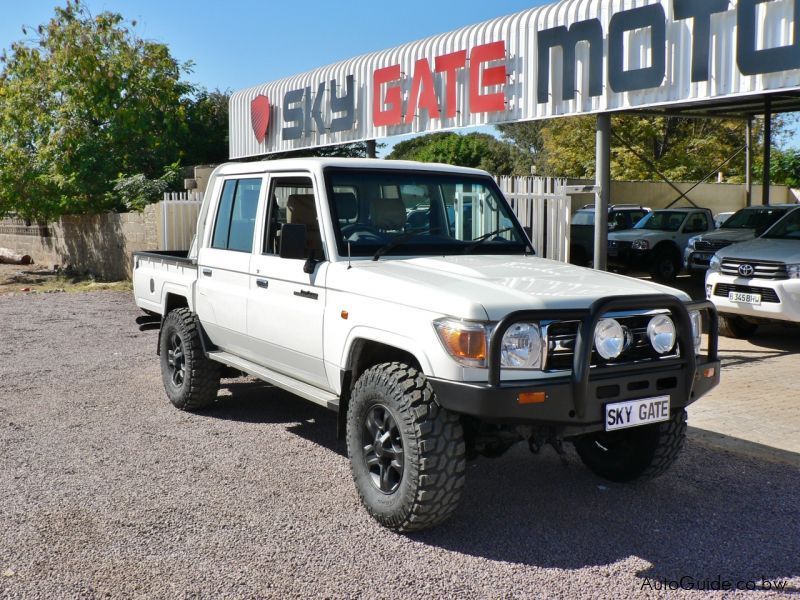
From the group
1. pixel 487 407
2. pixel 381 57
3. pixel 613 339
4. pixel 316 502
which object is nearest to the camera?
pixel 487 407

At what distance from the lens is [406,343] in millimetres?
4324

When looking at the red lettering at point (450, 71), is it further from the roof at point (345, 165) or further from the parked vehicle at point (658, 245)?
the roof at point (345, 165)

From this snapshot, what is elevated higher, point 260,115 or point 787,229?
point 260,115

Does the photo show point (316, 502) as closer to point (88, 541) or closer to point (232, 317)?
point (88, 541)

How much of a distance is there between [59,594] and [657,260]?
16.5 metres

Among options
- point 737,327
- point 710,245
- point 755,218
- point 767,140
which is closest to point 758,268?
point 737,327

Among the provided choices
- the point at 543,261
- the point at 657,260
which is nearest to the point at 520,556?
the point at 543,261

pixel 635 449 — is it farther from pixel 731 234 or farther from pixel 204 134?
pixel 204 134

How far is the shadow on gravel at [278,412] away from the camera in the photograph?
640 centimetres

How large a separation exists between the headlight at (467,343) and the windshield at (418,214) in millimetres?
1248

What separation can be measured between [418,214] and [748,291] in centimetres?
625

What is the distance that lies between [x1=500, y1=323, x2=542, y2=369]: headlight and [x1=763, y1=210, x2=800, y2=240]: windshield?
8414 millimetres

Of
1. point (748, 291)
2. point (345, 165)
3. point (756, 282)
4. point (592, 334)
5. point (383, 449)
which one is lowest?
point (383, 449)

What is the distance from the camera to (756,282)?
10156 mm
